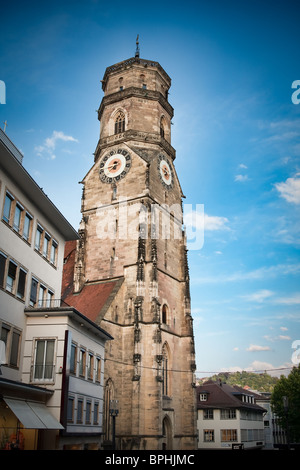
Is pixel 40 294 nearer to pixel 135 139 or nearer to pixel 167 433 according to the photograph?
pixel 167 433

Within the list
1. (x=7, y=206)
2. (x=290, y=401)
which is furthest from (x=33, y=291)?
(x=290, y=401)

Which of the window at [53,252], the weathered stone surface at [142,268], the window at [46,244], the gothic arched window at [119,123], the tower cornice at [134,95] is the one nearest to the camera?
the window at [46,244]

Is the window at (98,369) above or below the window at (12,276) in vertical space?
below

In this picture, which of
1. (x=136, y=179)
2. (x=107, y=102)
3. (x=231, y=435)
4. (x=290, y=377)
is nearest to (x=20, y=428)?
(x=136, y=179)

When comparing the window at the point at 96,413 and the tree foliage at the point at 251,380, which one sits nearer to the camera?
the window at the point at 96,413

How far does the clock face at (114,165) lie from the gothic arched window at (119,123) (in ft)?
9.01

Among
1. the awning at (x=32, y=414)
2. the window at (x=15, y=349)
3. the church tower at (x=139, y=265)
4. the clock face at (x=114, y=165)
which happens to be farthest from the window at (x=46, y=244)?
the clock face at (x=114, y=165)

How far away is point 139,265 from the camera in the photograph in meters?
36.2

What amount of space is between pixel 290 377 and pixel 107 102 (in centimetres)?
3810

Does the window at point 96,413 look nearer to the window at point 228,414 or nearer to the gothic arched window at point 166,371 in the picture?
the gothic arched window at point 166,371

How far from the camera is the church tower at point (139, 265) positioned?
33.0m

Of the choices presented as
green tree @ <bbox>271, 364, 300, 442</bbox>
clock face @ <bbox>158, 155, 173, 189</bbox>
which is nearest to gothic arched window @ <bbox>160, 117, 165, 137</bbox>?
clock face @ <bbox>158, 155, 173, 189</bbox>

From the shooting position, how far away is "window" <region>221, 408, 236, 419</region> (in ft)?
166

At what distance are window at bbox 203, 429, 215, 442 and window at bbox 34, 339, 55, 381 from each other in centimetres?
3773
